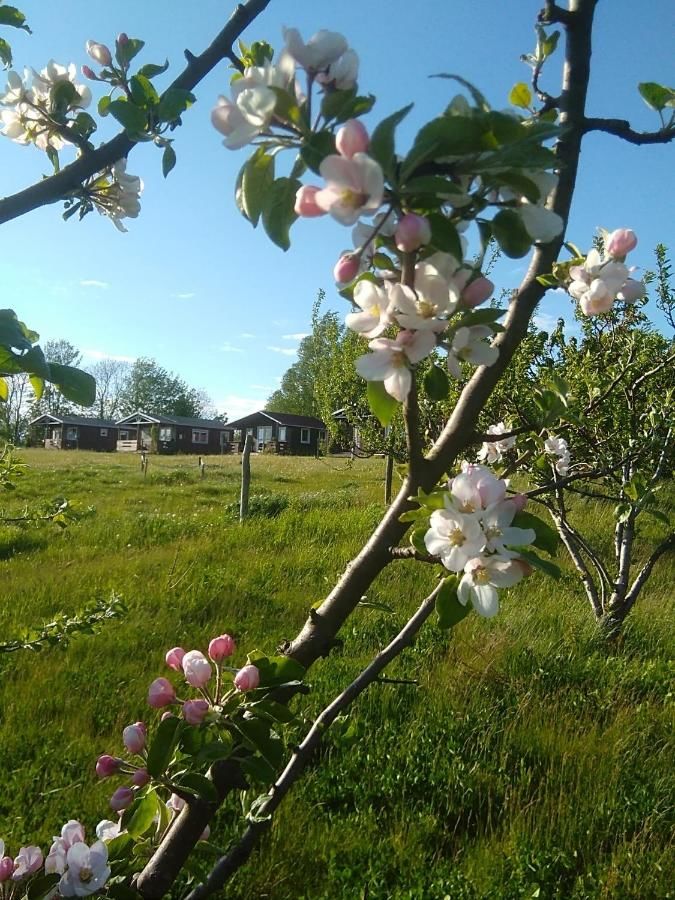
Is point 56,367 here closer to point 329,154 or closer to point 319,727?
point 329,154

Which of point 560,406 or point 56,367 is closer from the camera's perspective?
point 56,367

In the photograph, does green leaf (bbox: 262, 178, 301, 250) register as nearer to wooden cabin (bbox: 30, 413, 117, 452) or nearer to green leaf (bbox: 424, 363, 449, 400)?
green leaf (bbox: 424, 363, 449, 400)

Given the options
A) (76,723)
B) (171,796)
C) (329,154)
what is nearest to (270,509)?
(76,723)

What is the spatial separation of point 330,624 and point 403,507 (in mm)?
199

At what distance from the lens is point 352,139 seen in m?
0.53

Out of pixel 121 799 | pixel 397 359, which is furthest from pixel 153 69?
pixel 121 799

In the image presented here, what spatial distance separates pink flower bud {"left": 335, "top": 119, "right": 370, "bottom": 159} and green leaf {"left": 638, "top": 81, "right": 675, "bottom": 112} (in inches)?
26.4

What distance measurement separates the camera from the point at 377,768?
3.10 m

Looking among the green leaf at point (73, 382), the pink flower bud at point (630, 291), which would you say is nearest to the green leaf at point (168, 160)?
the green leaf at point (73, 382)

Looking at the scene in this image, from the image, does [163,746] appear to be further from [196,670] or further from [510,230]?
[510,230]

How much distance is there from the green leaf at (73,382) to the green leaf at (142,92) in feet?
1.59

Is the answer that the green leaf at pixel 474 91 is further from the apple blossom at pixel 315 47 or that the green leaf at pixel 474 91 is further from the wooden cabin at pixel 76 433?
the wooden cabin at pixel 76 433

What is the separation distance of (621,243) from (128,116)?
0.74 meters

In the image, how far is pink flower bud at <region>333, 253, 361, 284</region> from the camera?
62cm
